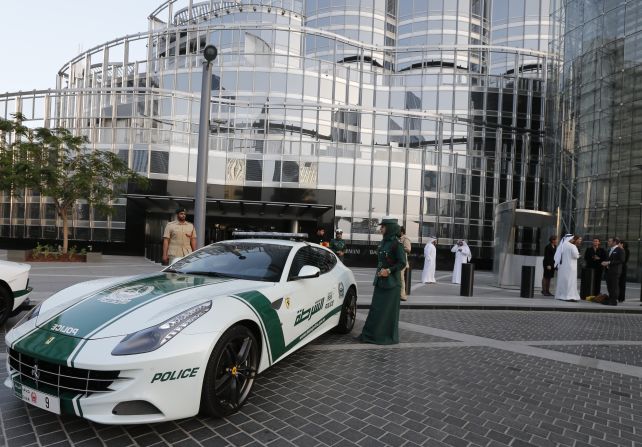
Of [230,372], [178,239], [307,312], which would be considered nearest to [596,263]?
[307,312]

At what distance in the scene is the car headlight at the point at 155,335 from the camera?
2.90 metres

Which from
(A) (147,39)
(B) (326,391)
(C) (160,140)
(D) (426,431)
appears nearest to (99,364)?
(B) (326,391)

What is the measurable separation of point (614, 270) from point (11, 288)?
14.3 metres

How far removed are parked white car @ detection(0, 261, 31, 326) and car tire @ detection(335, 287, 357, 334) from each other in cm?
460

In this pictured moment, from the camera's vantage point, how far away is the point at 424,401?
403 cm

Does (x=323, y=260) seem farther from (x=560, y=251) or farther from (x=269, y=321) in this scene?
(x=560, y=251)

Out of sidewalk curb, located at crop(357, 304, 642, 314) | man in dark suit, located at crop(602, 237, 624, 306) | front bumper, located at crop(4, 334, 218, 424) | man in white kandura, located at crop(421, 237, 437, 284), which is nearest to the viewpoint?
front bumper, located at crop(4, 334, 218, 424)

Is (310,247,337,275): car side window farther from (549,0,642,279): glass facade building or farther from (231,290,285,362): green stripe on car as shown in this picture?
(549,0,642,279): glass facade building

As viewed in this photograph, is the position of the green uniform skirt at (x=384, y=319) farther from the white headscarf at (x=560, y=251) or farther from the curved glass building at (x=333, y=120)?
the curved glass building at (x=333, y=120)

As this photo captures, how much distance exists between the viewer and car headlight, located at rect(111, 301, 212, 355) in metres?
2.90

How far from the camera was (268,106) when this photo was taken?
29.2 metres

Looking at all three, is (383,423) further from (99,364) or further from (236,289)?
(99,364)

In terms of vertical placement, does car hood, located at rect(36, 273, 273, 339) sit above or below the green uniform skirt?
above

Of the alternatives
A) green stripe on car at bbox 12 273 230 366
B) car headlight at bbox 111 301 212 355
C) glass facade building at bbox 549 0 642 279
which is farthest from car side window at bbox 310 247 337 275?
glass facade building at bbox 549 0 642 279
